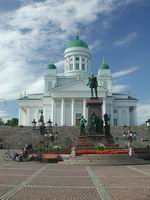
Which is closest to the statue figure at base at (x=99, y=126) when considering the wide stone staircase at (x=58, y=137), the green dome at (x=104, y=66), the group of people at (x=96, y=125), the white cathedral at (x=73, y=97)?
the group of people at (x=96, y=125)

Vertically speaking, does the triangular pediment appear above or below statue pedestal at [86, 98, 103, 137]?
above

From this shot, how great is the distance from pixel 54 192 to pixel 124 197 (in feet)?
6.76

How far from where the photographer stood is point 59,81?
91438 mm

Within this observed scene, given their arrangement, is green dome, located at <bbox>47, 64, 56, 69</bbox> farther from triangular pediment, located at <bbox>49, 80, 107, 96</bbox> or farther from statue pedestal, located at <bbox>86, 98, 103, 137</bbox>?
statue pedestal, located at <bbox>86, 98, 103, 137</bbox>

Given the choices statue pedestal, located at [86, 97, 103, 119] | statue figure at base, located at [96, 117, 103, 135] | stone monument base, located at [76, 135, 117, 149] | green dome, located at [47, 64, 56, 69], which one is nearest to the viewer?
stone monument base, located at [76, 135, 117, 149]

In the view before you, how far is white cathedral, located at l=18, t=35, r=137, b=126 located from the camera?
3194 inches

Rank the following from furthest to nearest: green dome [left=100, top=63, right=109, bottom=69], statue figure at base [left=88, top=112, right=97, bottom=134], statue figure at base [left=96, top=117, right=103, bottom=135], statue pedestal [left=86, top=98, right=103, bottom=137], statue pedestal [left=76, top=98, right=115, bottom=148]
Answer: green dome [left=100, top=63, right=109, bottom=69] < statue figure at base [left=96, top=117, right=103, bottom=135] < statue pedestal [left=86, top=98, right=103, bottom=137] < statue figure at base [left=88, top=112, right=97, bottom=134] < statue pedestal [left=76, top=98, right=115, bottom=148]

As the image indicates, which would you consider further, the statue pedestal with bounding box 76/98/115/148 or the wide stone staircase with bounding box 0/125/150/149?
the wide stone staircase with bounding box 0/125/150/149

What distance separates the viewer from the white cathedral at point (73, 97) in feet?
266

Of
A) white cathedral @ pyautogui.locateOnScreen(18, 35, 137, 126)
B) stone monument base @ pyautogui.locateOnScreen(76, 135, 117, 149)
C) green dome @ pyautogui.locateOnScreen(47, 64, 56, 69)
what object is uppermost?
green dome @ pyautogui.locateOnScreen(47, 64, 56, 69)

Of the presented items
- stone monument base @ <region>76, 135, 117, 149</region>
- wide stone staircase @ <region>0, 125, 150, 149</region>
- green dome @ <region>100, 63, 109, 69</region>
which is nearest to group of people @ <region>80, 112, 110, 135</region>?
stone monument base @ <region>76, 135, 117, 149</region>

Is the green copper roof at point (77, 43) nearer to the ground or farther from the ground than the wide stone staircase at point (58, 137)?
farther from the ground

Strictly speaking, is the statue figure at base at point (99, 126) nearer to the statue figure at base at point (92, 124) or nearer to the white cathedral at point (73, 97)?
the statue figure at base at point (92, 124)

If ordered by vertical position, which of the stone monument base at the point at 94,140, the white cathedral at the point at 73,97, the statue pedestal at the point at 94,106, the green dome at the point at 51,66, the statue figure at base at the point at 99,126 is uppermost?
the green dome at the point at 51,66
